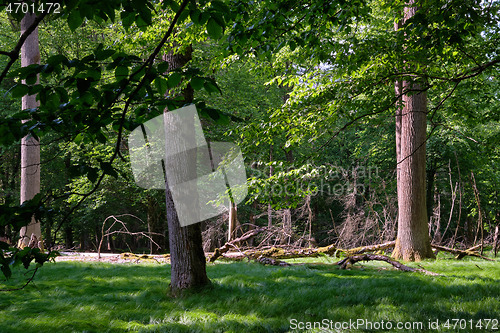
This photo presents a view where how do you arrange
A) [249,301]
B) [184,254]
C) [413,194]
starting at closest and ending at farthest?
[249,301] < [184,254] < [413,194]

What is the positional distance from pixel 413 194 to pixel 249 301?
610 centimetres

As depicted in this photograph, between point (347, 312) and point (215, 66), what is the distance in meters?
3.97

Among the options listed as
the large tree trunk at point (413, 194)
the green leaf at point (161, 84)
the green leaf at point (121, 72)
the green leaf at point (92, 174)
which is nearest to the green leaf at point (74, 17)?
the green leaf at point (121, 72)

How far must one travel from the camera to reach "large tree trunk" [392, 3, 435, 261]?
9.28 m

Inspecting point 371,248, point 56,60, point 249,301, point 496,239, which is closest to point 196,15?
point 56,60

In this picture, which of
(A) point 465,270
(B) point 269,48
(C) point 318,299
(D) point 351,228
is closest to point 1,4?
(B) point 269,48

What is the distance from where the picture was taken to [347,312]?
436 centimetres

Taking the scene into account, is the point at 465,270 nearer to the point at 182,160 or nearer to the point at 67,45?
the point at 182,160

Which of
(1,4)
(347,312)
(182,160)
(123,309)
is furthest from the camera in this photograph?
(182,160)

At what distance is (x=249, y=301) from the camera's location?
203 inches

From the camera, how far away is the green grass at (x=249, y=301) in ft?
13.6

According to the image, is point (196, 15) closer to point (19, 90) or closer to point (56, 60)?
point (56, 60)

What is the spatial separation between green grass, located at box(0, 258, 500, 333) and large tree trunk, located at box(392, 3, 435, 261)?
6.52 ft

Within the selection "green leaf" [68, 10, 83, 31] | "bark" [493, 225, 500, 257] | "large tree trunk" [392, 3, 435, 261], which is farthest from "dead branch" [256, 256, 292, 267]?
"green leaf" [68, 10, 83, 31]
